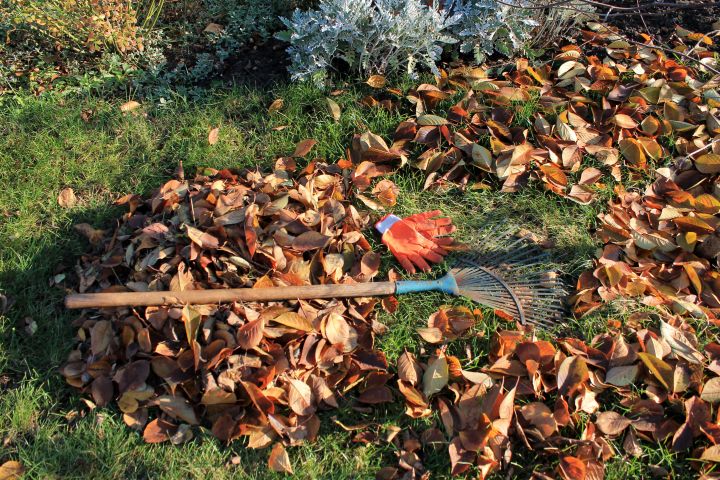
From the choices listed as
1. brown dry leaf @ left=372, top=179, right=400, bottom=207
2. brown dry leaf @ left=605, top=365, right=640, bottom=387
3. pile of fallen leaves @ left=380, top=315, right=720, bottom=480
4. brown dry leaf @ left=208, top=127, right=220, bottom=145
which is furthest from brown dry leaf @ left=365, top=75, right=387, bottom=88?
brown dry leaf @ left=605, top=365, right=640, bottom=387

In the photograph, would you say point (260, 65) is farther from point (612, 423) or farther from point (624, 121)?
point (612, 423)

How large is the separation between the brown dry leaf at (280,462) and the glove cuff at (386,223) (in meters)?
1.05

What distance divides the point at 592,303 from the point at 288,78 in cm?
198

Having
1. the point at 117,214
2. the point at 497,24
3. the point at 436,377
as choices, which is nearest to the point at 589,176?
the point at 497,24

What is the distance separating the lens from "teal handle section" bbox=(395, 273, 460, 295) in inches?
102

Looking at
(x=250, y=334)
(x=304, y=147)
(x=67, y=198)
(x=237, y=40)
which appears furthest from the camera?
(x=237, y=40)

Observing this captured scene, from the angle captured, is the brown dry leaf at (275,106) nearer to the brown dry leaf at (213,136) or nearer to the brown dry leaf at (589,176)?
the brown dry leaf at (213,136)

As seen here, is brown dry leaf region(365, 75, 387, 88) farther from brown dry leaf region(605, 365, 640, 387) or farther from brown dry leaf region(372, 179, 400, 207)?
brown dry leaf region(605, 365, 640, 387)

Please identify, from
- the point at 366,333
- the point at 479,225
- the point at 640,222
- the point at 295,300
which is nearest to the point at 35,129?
the point at 295,300

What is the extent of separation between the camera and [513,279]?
2.69 m

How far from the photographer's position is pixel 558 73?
11.4ft

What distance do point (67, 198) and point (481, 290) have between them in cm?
194

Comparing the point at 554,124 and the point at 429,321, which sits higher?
the point at 554,124

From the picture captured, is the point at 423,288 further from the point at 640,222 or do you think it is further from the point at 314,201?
the point at 640,222
